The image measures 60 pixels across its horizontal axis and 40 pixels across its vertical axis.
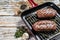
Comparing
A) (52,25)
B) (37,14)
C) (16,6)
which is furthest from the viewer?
(16,6)

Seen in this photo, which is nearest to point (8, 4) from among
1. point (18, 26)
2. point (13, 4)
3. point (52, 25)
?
point (13, 4)

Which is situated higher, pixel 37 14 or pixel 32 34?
pixel 37 14

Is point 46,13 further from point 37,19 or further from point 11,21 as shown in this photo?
point 11,21

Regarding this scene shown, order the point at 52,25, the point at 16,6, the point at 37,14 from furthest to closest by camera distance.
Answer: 1. the point at 16,6
2. the point at 37,14
3. the point at 52,25

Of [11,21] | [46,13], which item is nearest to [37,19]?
[46,13]

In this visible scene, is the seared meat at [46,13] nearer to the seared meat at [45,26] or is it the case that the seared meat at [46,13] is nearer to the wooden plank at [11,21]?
the seared meat at [45,26]

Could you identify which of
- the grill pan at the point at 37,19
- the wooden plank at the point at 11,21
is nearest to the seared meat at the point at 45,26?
the grill pan at the point at 37,19

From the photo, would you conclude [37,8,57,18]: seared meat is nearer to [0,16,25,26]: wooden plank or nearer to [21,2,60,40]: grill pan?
[21,2,60,40]: grill pan

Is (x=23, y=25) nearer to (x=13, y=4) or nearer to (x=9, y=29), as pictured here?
(x=9, y=29)

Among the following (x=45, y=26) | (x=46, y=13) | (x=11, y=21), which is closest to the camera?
(x=45, y=26)
